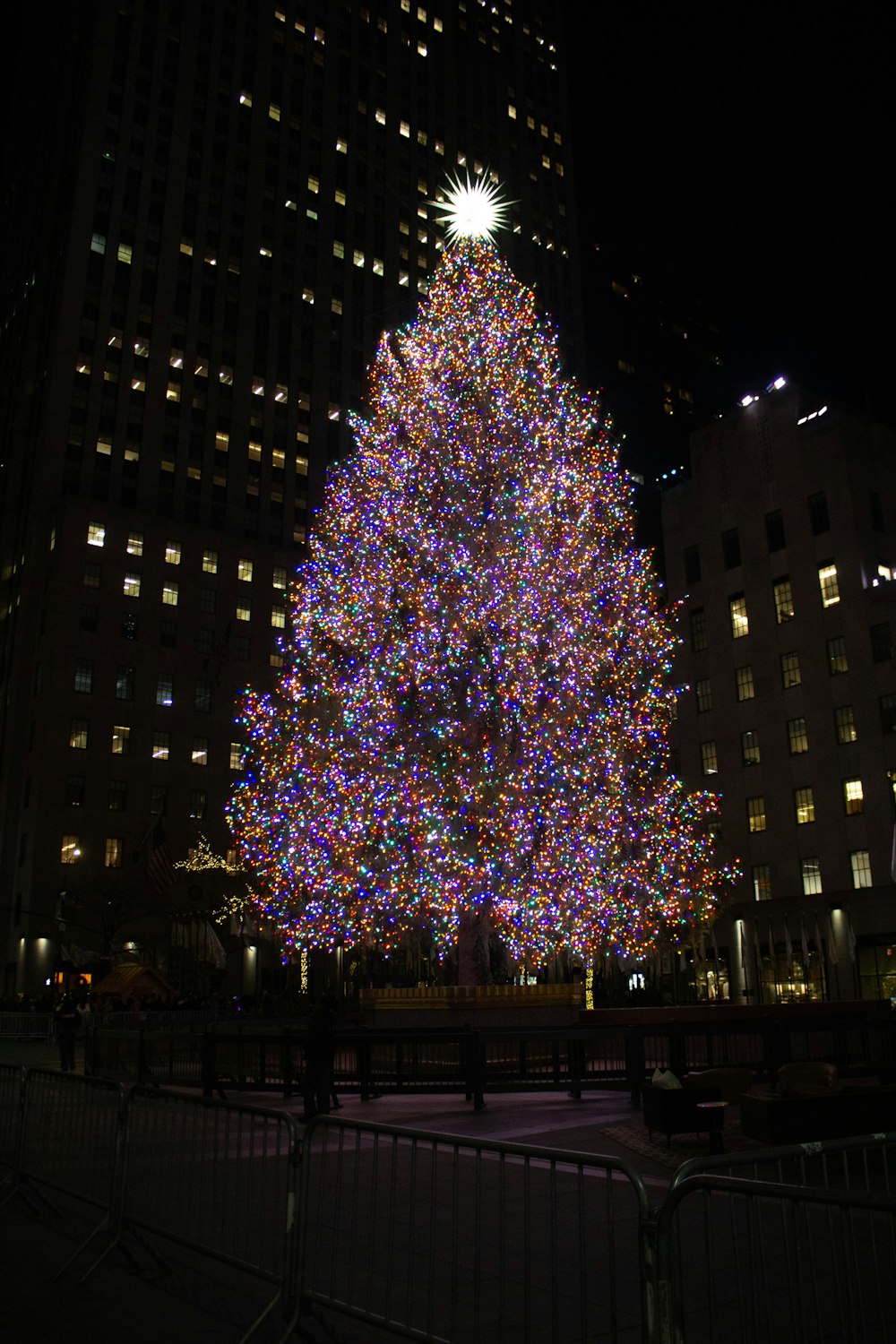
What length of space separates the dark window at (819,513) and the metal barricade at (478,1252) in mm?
40299

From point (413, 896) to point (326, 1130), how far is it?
1904cm

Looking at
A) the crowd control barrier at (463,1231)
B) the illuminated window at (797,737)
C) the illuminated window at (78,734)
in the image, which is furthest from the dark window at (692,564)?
the crowd control barrier at (463,1231)

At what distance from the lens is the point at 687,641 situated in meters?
50.4

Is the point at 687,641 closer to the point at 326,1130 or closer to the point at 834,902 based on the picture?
the point at 834,902

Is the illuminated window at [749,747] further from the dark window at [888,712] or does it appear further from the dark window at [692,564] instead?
the dark window at [692,564]

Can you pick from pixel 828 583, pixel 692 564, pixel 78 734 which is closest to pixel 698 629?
pixel 692 564

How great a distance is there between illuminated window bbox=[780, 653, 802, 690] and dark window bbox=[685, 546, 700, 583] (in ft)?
22.9

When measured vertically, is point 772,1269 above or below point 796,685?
below

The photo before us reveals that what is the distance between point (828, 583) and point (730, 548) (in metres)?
6.04

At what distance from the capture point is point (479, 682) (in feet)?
84.8

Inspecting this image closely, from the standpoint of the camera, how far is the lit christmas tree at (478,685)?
2533 centimetres

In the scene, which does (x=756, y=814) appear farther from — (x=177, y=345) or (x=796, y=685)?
(x=177, y=345)

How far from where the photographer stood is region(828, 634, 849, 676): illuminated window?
43.4 m

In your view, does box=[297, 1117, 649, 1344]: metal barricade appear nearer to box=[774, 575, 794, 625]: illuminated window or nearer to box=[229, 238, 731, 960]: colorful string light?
box=[229, 238, 731, 960]: colorful string light
